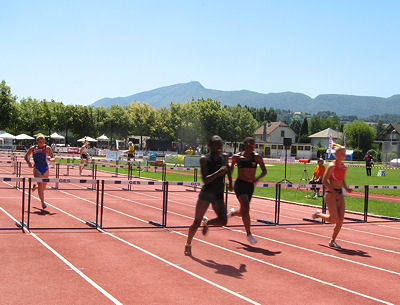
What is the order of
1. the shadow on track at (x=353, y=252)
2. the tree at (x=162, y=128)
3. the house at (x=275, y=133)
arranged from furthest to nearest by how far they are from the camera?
the house at (x=275, y=133), the tree at (x=162, y=128), the shadow on track at (x=353, y=252)

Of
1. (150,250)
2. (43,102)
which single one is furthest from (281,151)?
(150,250)

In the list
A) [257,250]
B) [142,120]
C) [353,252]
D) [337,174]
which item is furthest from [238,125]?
[257,250]

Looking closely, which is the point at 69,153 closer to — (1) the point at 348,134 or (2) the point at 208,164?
(2) the point at 208,164

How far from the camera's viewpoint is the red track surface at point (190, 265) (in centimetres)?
576

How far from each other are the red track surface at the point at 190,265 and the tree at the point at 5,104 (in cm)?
5017

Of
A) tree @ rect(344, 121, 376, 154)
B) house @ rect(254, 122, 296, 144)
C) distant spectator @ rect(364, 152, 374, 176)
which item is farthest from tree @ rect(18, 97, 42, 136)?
tree @ rect(344, 121, 376, 154)

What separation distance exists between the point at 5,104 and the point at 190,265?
56.4 m

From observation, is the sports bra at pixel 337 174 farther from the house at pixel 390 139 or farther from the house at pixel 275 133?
the house at pixel 275 133

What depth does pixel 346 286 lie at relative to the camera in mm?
6438

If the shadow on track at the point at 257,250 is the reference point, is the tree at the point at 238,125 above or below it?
above

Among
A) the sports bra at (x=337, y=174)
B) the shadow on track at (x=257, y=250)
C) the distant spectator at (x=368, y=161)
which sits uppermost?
the sports bra at (x=337, y=174)

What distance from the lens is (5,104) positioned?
57406 millimetres

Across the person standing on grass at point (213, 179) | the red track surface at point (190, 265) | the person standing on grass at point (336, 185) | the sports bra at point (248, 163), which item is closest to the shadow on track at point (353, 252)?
the red track surface at point (190, 265)

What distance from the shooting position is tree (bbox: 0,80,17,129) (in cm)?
5744
